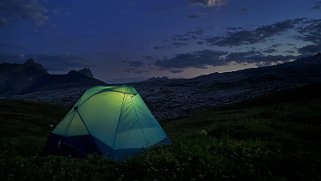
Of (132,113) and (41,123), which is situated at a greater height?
(132,113)

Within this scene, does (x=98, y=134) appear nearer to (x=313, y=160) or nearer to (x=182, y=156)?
→ (x=182, y=156)

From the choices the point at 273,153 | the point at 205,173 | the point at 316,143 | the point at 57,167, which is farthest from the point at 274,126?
the point at 57,167

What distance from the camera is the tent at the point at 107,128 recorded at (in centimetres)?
2169

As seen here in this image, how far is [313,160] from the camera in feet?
57.9

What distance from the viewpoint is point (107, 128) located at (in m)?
22.2

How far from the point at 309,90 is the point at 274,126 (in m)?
64.2

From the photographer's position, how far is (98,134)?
72.0 feet

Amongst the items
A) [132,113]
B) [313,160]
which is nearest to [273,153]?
[313,160]

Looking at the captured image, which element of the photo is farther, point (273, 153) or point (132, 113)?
point (132, 113)

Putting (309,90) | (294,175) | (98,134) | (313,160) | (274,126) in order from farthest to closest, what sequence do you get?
(309,90) < (274,126) < (98,134) < (313,160) < (294,175)

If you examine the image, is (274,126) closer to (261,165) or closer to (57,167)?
(261,165)

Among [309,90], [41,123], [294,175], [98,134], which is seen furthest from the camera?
[309,90]

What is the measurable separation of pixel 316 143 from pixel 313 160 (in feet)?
17.5

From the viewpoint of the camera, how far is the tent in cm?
2169
